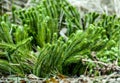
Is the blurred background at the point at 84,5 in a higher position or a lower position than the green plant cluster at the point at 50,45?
higher

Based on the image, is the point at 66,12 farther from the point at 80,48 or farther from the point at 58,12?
the point at 80,48

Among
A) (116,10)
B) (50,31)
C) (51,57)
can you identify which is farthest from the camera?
(116,10)

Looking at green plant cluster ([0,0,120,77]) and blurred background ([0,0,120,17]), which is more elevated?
blurred background ([0,0,120,17])

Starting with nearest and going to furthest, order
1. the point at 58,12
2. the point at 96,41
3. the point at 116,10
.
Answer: the point at 96,41, the point at 58,12, the point at 116,10

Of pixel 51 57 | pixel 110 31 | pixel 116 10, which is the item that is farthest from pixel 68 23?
pixel 116 10

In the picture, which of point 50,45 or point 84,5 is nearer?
point 50,45

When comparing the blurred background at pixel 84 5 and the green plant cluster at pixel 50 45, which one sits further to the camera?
the blurred background at pixel 84 5

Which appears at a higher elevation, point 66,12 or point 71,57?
point 66,12

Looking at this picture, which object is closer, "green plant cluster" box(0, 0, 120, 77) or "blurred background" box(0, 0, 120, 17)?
"green plant cluster" box(0, 0, 120, 77)
